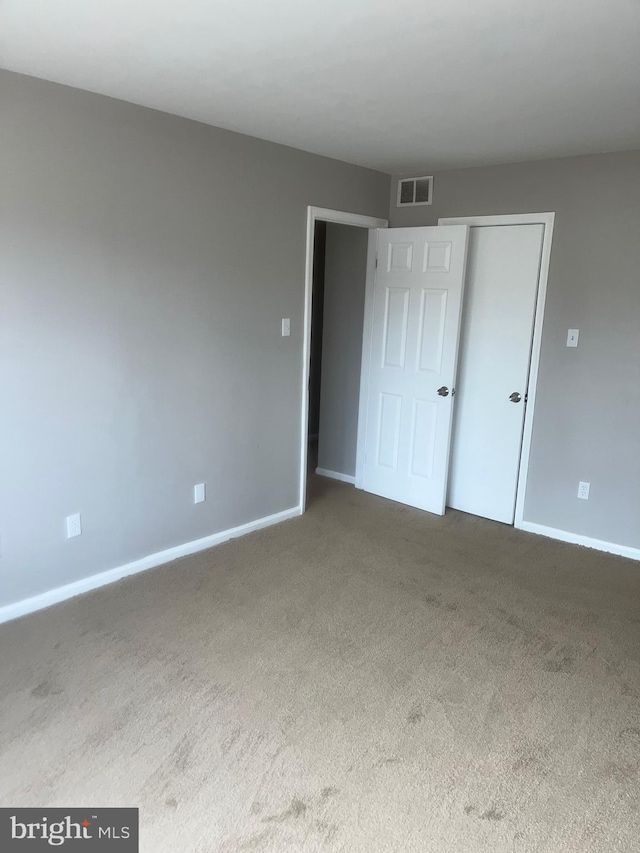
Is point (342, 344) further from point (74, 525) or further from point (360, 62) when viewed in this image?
point (360, 62)

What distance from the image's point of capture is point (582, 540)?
388 centimetres

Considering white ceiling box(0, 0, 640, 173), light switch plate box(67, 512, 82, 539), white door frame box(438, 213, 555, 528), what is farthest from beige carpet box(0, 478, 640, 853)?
white ceiling box(0, 0, 640, 173)

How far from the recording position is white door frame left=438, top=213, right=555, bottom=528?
379 cm

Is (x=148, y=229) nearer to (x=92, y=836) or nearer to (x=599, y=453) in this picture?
(x=92, y=836)

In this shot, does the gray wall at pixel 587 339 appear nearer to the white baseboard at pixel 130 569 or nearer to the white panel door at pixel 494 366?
the white panel door at pixel 494 366

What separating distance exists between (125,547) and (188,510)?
0.43m

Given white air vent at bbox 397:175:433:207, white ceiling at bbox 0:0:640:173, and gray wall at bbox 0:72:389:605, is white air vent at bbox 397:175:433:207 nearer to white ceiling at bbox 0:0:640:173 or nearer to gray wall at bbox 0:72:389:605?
gray wall at bbox 0:72:389:605

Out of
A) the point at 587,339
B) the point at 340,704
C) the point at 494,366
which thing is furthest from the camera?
the point at 494,366

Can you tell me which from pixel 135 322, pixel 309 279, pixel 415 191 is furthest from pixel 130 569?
pixel 415 191

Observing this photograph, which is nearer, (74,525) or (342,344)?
(74,525)

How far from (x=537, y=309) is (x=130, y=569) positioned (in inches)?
113

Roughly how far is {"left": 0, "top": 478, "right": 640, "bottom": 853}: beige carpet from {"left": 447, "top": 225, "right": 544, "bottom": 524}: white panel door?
783mm

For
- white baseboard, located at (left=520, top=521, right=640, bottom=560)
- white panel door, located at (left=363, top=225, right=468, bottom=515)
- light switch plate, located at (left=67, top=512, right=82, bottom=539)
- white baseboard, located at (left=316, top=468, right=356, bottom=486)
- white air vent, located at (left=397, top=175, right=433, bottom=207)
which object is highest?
white air vent, located at (left=397, top=175, right=433, bottom=207)

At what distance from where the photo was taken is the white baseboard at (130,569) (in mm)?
2874
